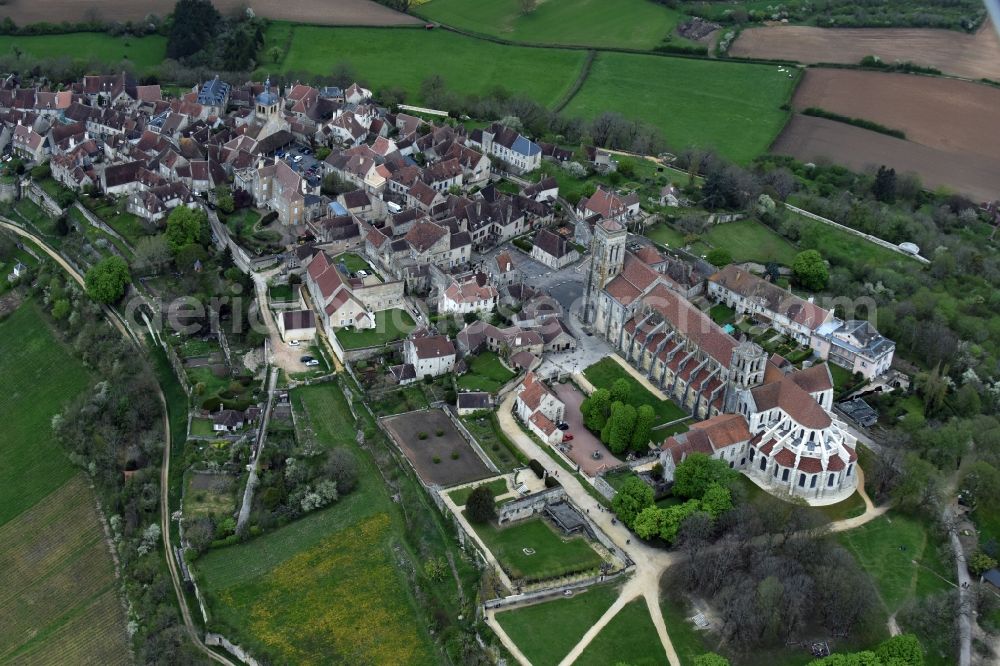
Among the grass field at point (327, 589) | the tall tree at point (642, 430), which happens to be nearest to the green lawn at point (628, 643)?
→ the grass field at point (327, 589)

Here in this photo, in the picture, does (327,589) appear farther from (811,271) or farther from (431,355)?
(811,271)

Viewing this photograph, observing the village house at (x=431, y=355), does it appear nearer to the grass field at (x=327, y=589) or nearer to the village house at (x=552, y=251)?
the grass field at (x=327, y=589)

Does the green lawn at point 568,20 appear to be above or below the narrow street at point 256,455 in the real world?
above

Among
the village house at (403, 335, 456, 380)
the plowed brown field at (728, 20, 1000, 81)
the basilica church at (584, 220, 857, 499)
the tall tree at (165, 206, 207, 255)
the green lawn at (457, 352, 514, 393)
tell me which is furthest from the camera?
the plowed brown field at (728, 20, 1000, 81)

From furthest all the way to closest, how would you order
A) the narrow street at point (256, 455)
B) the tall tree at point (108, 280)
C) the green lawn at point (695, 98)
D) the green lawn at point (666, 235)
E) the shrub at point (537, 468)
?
the green lawn at point (695, 98)
the green lawn at point (666, 235)
the tall tree at point (108, 280)
the shrub at point (537, 468)
the narrow street at point (256, 455)

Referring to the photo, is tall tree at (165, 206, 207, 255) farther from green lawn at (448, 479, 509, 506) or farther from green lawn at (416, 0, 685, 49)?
green lawn at (416, 0, 685, 49)

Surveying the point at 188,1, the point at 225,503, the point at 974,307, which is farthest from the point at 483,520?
the point at 188,1

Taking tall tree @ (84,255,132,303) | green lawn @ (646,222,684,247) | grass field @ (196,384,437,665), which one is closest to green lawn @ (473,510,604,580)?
grass field @ (196,384,437,665)
